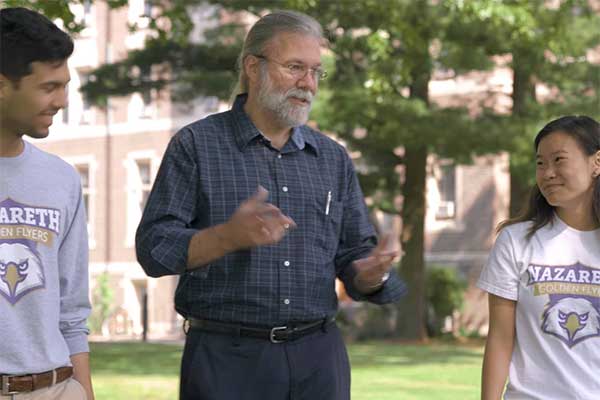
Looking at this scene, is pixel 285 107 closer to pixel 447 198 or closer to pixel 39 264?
pixel 39 264

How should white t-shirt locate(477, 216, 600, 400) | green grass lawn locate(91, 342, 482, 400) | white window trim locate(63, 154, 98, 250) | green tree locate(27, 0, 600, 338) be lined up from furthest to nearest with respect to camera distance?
white window trim locate(63, 154, 98, 250) < green tree locate(27, 0, 600, 338) < green grass lawn locate(91, 342, 482, 400) < white t-shirt locate(477, 216, 600, 400)

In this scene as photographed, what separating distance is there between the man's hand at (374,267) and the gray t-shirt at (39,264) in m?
1.00

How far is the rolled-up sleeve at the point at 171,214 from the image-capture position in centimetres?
429

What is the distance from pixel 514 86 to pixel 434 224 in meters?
10.1

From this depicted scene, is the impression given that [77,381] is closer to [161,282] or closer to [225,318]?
[225,318]

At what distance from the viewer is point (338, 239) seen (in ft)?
Result: 15.5

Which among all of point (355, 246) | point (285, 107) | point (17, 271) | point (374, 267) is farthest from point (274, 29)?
point (17, 271)

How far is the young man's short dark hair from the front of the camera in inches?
146

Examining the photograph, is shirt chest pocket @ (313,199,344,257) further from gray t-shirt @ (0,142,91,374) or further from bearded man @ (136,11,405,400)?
gray t-shirt @ (0,142,91,374)

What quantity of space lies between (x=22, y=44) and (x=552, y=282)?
6.66 ft

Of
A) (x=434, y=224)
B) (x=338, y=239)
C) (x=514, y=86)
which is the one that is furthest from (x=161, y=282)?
(x=338, y=239)

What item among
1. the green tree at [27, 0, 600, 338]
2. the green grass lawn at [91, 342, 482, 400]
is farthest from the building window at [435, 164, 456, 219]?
the green grass lawn at [91, 342, 482, 400]

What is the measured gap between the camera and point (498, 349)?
15.3ft

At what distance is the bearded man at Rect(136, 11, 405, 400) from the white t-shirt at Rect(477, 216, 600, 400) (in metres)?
0.43
